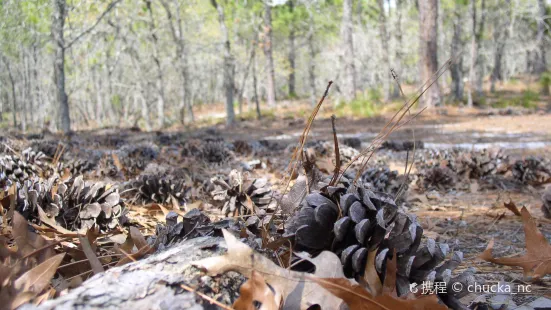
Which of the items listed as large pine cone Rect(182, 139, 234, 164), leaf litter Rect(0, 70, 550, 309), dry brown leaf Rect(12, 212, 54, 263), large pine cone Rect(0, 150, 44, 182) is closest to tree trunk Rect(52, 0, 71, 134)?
large pine cone Rect(182, 139, 234, 164)

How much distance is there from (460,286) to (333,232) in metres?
0.30

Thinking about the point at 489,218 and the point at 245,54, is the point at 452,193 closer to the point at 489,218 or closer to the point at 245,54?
the point at 489,218

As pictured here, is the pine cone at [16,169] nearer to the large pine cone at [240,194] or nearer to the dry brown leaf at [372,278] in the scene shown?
the large pine cone at [240,194]

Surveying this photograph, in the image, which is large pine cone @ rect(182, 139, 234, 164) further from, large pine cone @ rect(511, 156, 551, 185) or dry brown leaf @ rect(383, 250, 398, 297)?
dry brown leaf @ rect(383, 250, 398, 297)

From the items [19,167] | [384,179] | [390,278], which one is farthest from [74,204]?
[384,179]

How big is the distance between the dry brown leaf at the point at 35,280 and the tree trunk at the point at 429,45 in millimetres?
13238

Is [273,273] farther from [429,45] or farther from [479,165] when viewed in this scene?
[429,45]

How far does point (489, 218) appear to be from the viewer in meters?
2.31

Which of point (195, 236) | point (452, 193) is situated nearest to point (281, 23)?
point (452, 193)

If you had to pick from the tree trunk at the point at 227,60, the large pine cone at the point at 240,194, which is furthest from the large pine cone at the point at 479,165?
the tree trunk at the point at 227,60

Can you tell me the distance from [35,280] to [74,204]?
3.25ft

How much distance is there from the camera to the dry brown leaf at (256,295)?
754 millimetres

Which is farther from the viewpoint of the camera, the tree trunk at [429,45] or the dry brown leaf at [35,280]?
the tree trunk at [429,45]

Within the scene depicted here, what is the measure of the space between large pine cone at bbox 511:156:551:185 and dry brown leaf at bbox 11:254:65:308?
337 cm
